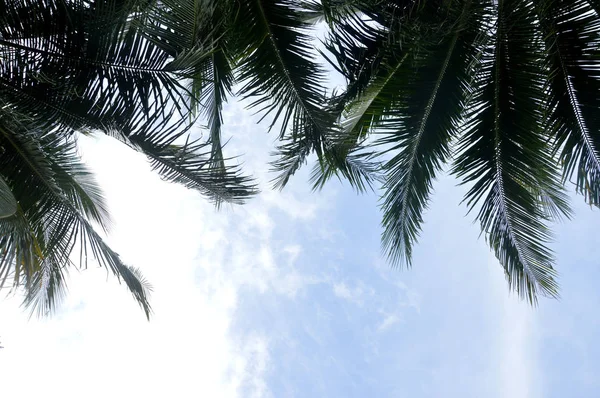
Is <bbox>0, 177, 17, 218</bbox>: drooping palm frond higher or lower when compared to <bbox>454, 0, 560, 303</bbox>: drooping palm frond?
lower

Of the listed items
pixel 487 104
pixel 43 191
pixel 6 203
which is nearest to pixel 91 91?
pixel 43 191

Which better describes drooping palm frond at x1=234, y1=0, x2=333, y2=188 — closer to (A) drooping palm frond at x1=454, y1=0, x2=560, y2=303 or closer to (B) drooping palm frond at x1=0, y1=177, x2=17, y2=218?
(A) drooping palm frond at x1=454, y1=0, x2=560, y2=303

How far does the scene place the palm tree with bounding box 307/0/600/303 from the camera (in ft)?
16.3

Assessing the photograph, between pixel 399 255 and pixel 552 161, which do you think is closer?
pixel 552 161

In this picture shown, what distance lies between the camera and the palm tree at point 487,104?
4.97 m

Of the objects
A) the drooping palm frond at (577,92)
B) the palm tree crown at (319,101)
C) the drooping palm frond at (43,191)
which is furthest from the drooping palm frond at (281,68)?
the drooping palm frond at (577,92)

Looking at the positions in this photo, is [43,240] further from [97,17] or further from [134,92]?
[97,17]

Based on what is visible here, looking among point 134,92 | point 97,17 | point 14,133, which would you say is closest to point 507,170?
point 134,92

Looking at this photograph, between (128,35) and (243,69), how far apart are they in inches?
48.1

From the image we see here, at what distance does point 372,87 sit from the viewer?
18.7ft

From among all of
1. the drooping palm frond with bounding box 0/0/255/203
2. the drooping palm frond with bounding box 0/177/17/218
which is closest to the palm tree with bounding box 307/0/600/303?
the drooping palm frond with bounding box 0/0/255/203

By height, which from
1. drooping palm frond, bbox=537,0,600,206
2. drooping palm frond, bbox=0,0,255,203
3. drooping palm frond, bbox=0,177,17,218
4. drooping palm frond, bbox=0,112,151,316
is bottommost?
drooping palm frond, bbox=0,112,151,316

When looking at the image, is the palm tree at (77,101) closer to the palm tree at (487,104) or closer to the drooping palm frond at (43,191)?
the drooping palm frond at (43,191)

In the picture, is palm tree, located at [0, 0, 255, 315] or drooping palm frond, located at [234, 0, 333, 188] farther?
drooping palm frond, located at [234, 0, 333, 188]
